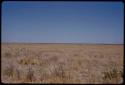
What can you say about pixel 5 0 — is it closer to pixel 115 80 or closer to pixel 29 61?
pixel 115 80

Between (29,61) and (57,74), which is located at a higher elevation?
(29,61)

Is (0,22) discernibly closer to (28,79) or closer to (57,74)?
(28,79)

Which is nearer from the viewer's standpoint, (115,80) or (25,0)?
(25,0)

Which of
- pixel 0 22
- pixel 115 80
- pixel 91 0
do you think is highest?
pixel 91 0

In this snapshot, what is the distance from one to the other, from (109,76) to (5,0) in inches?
154

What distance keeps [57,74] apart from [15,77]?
1.12m

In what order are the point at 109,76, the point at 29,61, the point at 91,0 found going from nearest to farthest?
1. the point at 91,0
2. the point at 109,76
3. the point at 29,61

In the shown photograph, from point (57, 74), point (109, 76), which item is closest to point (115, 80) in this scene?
point (109, 76)

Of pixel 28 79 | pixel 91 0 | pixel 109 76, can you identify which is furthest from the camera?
pixel 109 76

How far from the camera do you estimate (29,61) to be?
10.5 meters

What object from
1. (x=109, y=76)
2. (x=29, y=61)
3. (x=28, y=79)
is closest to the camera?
(x=28, y=79)

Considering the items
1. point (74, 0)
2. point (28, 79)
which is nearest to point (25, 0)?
point (74, 0)

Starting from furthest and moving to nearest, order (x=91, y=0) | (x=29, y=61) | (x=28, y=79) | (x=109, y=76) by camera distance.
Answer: (x=29, y=61)
(x=109, y=76)
(x=28, y=79)
(x=91, y=0)

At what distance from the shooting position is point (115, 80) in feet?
20.9
